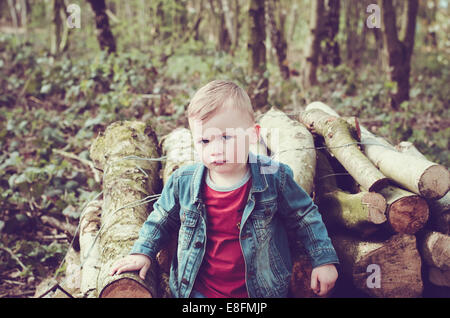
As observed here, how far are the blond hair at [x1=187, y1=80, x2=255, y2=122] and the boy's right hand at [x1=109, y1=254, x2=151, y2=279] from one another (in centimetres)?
78

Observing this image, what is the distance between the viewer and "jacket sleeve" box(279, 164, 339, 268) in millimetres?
2227

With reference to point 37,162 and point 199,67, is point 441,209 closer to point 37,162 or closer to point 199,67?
point 37,162

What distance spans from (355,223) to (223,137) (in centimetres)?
108

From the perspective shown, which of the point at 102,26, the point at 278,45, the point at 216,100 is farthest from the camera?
the point at 278,45

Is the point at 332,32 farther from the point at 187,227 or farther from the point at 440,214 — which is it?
the point at 187,227

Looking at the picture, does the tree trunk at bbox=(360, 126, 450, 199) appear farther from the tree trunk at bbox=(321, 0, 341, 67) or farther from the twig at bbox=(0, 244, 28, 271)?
the tree trunk at bbox=(321, 0, 341, 67)

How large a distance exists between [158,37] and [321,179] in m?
10.8

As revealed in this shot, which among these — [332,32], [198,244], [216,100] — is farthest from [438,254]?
[332,32]

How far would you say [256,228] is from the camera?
84.7 inches

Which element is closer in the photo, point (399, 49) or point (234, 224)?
point (234, 224)

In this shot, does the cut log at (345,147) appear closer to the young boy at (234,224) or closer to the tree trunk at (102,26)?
the young boy at (234,224)

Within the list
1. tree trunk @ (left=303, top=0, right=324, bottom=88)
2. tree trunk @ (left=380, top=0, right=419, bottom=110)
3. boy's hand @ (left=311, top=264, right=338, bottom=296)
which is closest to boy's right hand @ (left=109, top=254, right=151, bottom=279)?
boy's hand @ (left=311, top=264, right=338, bottom=296)

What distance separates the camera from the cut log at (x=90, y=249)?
2589mm
